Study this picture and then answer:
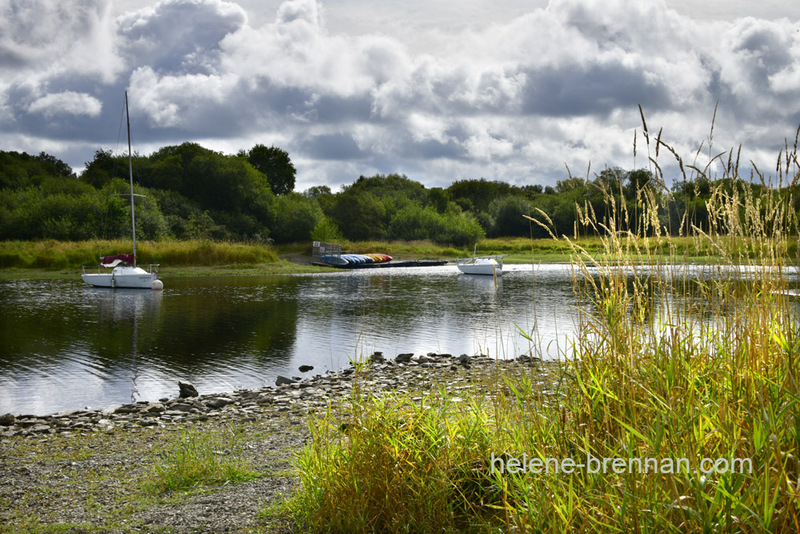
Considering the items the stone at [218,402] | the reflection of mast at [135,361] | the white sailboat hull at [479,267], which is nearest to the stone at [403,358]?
the stone at [218,402]

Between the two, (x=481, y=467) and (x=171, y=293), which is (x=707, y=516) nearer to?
(x=481, y=467)

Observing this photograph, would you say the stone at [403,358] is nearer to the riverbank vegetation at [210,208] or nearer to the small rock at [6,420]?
the small rock at [6,420]

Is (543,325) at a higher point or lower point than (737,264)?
lower

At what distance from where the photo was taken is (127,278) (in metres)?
28.5

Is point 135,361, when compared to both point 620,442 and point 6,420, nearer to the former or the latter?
point 6,420

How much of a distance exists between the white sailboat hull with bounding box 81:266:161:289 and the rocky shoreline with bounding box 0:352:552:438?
20.2 m

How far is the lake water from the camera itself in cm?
1016

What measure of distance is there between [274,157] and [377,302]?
57.0 m

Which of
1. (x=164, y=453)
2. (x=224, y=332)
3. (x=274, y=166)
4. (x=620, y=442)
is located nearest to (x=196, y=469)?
(x=164, y=453)

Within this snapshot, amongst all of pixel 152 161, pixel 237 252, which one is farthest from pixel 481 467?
pixel 152 161

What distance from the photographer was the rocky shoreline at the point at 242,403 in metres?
7.46

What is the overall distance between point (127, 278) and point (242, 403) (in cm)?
2274

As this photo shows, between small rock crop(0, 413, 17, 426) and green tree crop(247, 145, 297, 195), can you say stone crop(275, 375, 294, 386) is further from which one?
green tree crop(247, 145, 297, 195)

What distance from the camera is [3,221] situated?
1788 inches
